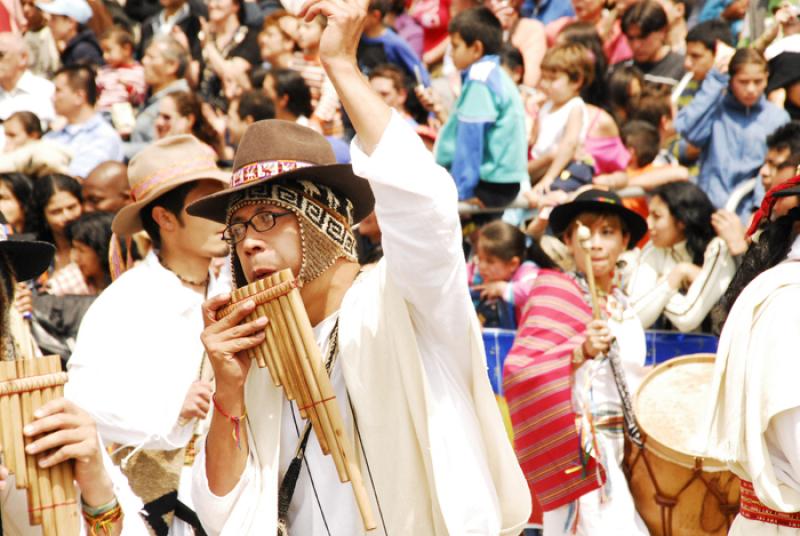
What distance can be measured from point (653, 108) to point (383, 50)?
236 cm

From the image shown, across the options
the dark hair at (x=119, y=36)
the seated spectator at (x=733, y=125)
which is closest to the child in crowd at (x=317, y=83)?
the dark hair at (x=119, y=36)

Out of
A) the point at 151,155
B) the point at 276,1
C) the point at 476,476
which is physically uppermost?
the point at 276,1

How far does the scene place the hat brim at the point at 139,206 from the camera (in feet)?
19.6

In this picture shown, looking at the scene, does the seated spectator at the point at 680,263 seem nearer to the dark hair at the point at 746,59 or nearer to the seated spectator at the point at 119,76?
Answer: the dark hair at the point at 746,59

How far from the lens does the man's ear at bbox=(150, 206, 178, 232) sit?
6012 millimetres

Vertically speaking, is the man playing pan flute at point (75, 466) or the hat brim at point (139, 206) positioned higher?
the hat brim at point (139, 206)

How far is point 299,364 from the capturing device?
12.6 ft

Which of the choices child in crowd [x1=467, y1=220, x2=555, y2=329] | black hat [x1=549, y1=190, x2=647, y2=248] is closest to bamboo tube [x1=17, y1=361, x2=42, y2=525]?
black hat [x1=549, y1=190, x2=647, y2=248]

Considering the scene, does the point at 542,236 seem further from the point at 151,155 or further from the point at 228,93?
the point at 228,93

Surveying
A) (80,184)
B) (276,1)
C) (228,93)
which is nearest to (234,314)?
(80,184)

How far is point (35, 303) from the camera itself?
8.13 metres

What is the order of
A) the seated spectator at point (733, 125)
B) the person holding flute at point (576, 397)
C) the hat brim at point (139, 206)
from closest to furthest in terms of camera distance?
the hat brim at point (139, 206) < the person holding flute at point (576, 397) < the seated spectator at point (733, 125)

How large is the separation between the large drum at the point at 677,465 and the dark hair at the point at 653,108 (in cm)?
401

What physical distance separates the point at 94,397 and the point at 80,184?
200 inches
